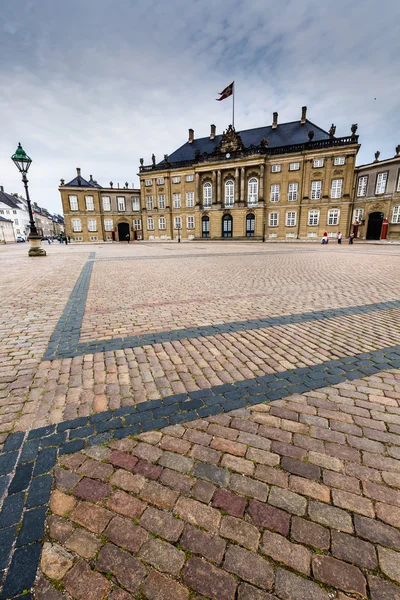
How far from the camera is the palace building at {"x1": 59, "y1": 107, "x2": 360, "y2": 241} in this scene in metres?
38.8

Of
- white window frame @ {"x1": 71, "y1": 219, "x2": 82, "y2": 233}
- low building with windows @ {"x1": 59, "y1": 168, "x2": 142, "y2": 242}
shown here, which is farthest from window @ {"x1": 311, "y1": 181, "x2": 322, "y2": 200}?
white window frame @ {"x1": 71, "y1": 219, "x2": 82, "y2": 233}

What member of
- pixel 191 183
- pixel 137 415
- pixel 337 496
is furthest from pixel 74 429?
pixel 191 183

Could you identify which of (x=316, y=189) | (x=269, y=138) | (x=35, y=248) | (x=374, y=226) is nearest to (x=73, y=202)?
(x=269, y=138)

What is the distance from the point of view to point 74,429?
2482 millimetres

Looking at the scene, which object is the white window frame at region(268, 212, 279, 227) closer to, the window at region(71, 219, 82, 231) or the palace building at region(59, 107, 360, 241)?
the palace building at region(59, 107, 360, 241)

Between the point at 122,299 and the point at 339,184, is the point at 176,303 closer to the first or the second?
the point at 122,299

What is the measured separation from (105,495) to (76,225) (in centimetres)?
5820

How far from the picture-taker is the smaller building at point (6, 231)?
6359cm

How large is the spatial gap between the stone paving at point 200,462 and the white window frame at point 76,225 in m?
54.3

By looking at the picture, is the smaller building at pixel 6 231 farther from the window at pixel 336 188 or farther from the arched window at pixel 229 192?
the window at pixel 336 188

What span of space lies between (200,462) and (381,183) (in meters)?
43.6

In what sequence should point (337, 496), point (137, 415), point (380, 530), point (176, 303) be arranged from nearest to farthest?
point (380, 530) → point (337, 496) → point (137, 415) → point (176, 303)

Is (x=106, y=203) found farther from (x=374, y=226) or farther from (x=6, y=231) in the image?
(x=374, y=226)

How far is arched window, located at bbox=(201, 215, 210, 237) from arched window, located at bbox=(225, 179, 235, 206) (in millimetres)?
4015
